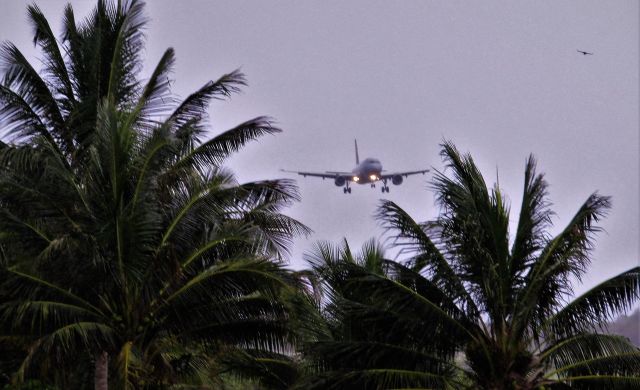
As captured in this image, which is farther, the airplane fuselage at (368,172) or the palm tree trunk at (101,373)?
the airplane fuselage at (368,172)

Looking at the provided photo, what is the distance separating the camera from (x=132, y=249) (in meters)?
16.8

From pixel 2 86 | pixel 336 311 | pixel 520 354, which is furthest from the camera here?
pixel 2 86

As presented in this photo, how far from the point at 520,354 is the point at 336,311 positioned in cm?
384

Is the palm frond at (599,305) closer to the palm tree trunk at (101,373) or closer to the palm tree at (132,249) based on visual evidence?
the palm tree at (132,249)

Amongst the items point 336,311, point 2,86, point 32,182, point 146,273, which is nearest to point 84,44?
point 2,86

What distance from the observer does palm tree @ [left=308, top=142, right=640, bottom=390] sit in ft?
54.7

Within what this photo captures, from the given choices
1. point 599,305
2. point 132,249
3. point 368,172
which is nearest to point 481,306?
point 599,305

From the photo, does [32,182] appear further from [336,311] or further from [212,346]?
[336,311]

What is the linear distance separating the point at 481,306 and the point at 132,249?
6.49 metres

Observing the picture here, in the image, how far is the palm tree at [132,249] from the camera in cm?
1653

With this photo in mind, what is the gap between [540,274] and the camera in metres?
17.0

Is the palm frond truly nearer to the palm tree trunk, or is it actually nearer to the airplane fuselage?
the palm tree trunk

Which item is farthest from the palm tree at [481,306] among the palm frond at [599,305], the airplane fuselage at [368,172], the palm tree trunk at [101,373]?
the airplane fuselage at [368,172]

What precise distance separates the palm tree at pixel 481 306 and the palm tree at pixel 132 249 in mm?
1996
